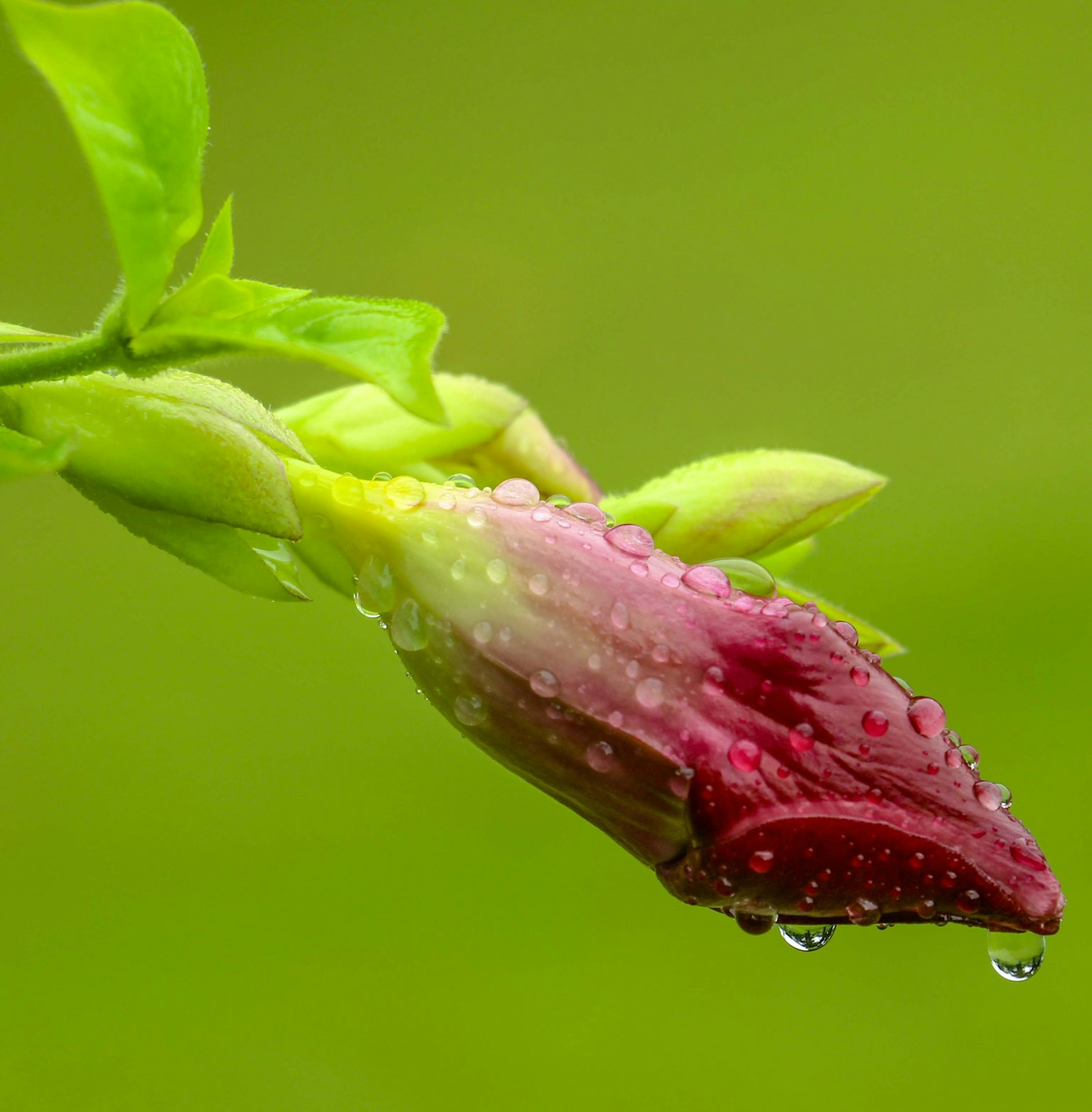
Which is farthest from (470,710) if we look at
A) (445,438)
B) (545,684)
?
(445,438)

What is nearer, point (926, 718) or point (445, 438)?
point (926, 718)

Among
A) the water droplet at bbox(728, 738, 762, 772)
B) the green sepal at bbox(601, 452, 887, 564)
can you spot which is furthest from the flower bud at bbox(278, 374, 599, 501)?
the water droplet at bbox(728, 738, 762, 772)

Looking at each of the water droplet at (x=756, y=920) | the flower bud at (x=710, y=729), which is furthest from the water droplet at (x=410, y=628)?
the water droplet at (x=756, y=920)

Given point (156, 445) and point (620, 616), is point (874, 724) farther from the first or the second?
point (156, 445)

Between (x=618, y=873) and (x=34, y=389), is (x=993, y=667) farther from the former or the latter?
(x=34, y=389)

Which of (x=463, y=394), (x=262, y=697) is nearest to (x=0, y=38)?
(x=262, y=697)

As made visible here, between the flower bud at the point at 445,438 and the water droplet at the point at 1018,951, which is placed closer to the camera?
the water droplet at the point at 1018,951

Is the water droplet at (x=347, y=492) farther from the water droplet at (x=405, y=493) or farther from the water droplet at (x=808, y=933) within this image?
the water droplet at (x=808, y=933)
